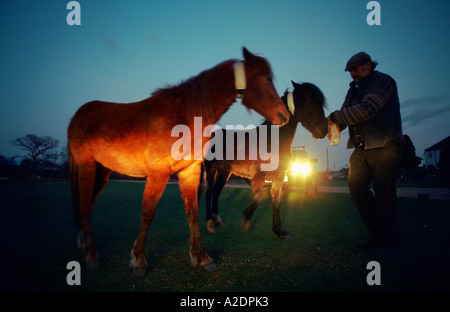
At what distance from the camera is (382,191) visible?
2562 millimetres

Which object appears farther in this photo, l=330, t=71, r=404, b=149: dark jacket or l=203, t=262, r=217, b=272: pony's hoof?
l=330, t=71, r=404, b=149: dark jacket

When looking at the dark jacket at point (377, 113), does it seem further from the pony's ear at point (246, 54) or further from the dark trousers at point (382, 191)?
the pony's ear at point (246, 54)

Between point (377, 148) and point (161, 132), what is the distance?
9.31 feet

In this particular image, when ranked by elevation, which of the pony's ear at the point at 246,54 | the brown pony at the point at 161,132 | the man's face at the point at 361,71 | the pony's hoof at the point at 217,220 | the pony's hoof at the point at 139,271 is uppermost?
the man's face at the point at 361,71

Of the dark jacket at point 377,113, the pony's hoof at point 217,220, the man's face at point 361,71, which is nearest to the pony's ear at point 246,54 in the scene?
the dark jacket at point 377,113

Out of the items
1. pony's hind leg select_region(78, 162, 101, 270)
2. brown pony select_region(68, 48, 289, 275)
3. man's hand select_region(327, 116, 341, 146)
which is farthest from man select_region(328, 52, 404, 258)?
pony's hind leg select_region(78, 162, 101, 270)

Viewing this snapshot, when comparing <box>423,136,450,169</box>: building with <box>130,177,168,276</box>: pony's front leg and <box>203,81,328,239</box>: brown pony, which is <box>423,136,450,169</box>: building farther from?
<box>130,177,168,276</box>: pony's front leg

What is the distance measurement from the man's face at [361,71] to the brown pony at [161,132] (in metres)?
1.65

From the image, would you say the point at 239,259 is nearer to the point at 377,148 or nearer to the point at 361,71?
the point at 377,148

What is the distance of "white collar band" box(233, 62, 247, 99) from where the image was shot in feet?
7.18

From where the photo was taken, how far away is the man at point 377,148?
251 cm

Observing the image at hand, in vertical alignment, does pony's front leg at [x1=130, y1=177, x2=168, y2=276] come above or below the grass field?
above

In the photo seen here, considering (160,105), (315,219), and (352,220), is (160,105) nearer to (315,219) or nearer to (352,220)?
(315,219)
